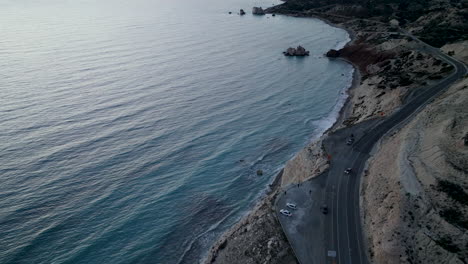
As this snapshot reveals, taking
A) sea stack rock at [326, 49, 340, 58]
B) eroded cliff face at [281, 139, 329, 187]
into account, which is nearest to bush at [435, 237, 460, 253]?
eroded cliff face at [281, 139, 329, 187]

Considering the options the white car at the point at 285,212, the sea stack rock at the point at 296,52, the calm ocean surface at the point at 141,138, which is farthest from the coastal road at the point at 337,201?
the sea stack rock at the point at 296,52

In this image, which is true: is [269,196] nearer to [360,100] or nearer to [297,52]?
[360,100]

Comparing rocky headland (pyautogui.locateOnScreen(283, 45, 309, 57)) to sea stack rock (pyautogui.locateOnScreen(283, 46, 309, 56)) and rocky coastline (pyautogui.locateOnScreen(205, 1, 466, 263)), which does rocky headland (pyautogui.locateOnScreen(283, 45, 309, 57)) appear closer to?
sea stack rock (pyautogui.locateOnScreen(283, 46, 309, 56))

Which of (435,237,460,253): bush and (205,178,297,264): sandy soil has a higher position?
(435,237,460,253): bush

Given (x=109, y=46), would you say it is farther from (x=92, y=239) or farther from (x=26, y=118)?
(x=92, y=239)

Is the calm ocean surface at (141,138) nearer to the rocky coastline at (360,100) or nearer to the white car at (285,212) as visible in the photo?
the rocky coastline at (360,100)

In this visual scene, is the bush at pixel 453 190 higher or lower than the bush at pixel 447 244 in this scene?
higher
